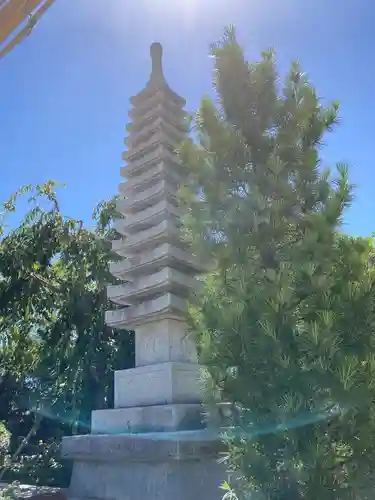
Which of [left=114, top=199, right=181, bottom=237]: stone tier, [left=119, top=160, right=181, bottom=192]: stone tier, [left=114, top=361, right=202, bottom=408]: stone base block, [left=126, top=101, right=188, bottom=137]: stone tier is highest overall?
[left=126, top=101, right=188, bottom=137]: stone tier

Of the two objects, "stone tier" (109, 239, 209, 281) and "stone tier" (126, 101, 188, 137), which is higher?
"stone tier" (126, 101, 188, 137)

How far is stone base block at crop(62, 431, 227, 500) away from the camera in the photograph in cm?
432

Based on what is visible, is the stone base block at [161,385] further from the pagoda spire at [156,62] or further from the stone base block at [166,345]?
the pagoda spire at [156,62]

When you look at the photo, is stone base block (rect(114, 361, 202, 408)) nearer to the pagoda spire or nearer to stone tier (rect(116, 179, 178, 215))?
stone tier (rect(116, 179, 178, 215))

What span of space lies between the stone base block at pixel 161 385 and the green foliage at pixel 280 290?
4.56 feet

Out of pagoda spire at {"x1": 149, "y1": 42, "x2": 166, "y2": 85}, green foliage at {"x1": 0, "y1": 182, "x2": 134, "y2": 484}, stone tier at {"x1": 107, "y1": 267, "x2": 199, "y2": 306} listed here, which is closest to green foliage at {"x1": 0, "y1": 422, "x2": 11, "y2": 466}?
green foliage at {"x1": 0, "y1": 182, "x2": 134, "y2": 484}

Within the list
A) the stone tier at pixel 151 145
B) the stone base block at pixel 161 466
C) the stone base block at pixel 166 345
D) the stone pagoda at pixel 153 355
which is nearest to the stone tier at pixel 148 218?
the stone pagoda at pixel 153 355

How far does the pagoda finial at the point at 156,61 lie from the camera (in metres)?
6.77

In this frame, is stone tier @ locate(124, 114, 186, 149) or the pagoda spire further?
the pagoda spire

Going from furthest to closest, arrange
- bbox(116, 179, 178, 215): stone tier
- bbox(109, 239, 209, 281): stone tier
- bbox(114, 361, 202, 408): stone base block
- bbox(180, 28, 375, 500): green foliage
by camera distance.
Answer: bbox(116, 179, 178, 215): stone tier → bbox(109, 239, 209, 281): stone tier → bbox(114, 361, 202, 408): stone base block → bbox(180, 28, 375, 500): green foliage

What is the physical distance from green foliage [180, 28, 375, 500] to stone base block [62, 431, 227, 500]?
2.74 ft

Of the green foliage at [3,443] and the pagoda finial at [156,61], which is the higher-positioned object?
the pagoda finial at [156,61]

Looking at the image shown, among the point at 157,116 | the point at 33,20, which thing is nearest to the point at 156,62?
the point at 157,116

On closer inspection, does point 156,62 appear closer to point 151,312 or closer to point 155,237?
point 155,237
